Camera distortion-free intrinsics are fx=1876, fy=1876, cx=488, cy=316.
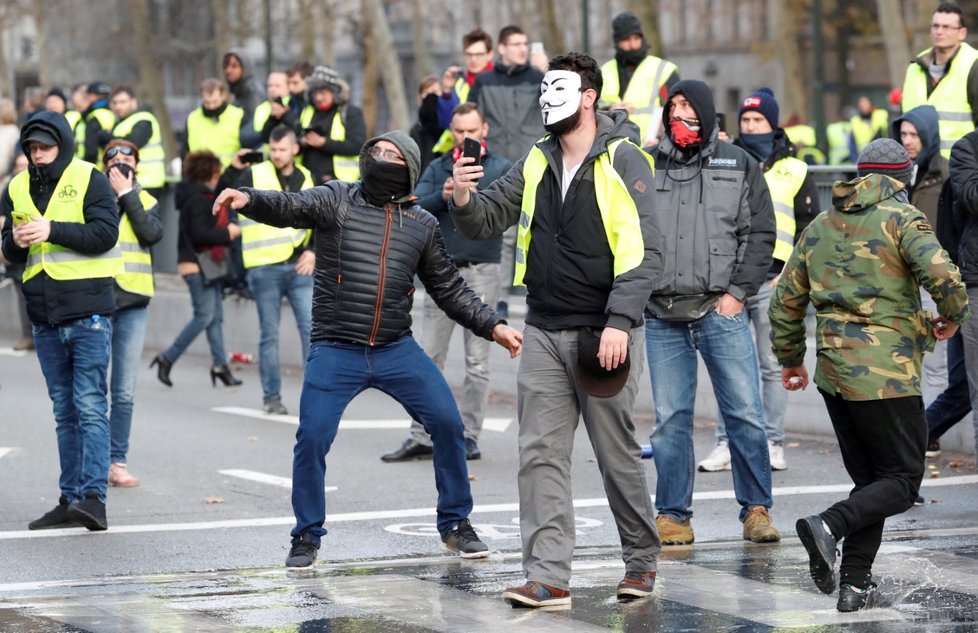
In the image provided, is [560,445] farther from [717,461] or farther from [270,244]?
[270,244]

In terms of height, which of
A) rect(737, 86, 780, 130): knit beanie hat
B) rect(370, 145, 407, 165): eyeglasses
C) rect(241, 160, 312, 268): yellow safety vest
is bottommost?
rect(241, 160, 312, 268): yellow safety vest

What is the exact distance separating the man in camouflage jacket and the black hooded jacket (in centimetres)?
372

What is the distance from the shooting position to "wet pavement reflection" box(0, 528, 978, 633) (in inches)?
266

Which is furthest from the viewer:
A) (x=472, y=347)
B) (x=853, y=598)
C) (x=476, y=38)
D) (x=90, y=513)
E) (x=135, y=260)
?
(x=476, y=38)

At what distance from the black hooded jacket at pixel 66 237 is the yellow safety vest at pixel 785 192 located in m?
3.64

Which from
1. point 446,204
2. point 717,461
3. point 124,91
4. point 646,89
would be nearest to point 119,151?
point 446,204

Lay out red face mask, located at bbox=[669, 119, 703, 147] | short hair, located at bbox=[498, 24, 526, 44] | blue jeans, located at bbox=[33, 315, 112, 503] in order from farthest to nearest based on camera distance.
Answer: short hair, located at bbox=[498, 24, 526, 44] → blue jeans, located at bbox=[33, 315, 112, 503] → red face mask, located at bbox=[669, 119, 703, 147]

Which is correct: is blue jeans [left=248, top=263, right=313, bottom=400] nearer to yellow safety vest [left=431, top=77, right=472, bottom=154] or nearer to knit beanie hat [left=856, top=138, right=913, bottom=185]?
yellow safety vest [left=431, top=77, right=472, bottom=154]

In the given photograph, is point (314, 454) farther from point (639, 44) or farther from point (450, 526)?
point (639, 44)

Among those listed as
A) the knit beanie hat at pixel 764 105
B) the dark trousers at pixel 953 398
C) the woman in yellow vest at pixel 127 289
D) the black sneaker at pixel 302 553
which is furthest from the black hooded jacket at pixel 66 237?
the dark trousers at pixel 953 398

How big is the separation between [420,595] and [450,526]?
112 cm

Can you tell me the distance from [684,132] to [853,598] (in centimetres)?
240

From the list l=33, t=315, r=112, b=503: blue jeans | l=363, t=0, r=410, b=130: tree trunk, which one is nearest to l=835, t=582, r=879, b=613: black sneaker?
l=33, t=315, r=112, b=503: blue jeans

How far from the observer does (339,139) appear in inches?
591
